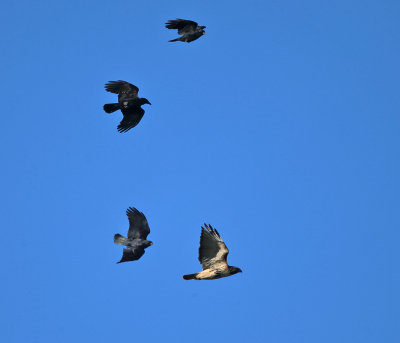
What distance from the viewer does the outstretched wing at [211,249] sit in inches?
732

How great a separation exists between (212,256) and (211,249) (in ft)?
0.72

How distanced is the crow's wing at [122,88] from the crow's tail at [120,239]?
14.8 feet

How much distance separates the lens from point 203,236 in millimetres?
18641

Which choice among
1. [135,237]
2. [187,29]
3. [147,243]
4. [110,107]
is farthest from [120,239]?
[187,29]

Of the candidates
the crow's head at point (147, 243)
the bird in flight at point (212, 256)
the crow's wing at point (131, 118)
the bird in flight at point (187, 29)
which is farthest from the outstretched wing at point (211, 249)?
the bird in flight at point (187, 29)

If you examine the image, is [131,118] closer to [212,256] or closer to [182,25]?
[182,25]

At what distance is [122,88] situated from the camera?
72.1ft

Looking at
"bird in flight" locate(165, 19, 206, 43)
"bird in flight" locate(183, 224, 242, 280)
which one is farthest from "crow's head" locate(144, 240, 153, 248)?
"bird in flight" locate(165, 19, 206, 43)

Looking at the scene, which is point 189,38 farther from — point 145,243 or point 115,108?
point 145,243

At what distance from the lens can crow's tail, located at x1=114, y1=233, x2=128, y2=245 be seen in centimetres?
2173

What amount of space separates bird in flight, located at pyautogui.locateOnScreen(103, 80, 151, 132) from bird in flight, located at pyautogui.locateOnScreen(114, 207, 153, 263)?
110 inches

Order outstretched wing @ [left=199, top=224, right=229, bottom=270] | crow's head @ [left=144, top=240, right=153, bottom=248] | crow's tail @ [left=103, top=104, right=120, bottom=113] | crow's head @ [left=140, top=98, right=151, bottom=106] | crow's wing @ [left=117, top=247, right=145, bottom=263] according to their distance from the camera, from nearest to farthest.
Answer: outstretched wing @ [left=199, top=224, right=229, bottom=270] → crow's tail @ [left=103, top=104, right=120, bottom=113] → crow's wing @ [left=117, top=247, right=145, bottom=263] → crow's head @ [left=144, top=240, right=153, bottom=248] → crow's head @ [left=140, top=98, right=151, bottom=106]

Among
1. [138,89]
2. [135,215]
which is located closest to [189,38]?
[138,89]

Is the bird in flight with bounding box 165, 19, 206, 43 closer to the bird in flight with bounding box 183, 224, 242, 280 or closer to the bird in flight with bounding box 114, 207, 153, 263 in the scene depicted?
the bird in flight with bounding box 114, 207, 153, 263
